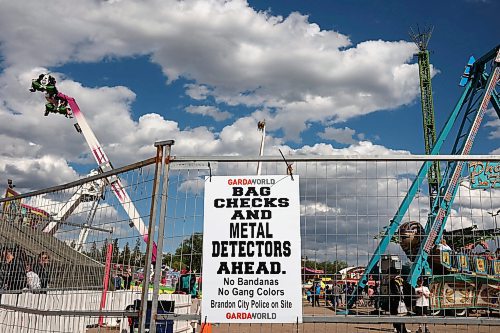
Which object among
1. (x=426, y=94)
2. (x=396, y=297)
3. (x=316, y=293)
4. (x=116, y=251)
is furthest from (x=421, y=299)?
(x=426, y=94)

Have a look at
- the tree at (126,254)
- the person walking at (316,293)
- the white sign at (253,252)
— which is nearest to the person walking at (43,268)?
the tree at (126,254)

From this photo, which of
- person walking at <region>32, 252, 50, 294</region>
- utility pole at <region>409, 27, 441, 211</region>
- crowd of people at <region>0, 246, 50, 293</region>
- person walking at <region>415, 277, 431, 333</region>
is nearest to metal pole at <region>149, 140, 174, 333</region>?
person walking at <region>415, 277, 431, 333</region>

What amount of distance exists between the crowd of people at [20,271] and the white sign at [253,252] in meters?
3.68

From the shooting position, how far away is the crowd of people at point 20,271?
6855mm

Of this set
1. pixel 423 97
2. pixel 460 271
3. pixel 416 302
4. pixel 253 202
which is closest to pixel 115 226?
pixel 253 202

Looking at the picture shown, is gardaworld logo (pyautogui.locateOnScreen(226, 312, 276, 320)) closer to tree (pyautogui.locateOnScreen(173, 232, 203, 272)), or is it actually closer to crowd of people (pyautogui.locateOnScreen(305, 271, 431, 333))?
crowd of people (pyautogui.locateOnScreen(305, 271, 431, 333))

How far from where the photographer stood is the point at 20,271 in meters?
7.04

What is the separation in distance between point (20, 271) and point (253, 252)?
4.59 meters

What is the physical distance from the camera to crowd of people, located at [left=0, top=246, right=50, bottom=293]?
22.5 ft

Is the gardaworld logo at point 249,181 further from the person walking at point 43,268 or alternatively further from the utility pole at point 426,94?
the utility pole at point 426,94

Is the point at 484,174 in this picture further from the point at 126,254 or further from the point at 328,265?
the point at 126,254

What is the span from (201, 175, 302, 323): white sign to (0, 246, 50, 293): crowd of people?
12.1 feet

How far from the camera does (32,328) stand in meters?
6.04

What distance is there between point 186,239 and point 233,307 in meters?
0.82
